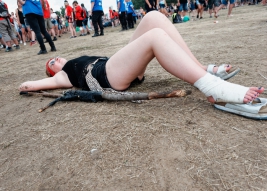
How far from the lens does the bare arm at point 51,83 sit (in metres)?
2.25

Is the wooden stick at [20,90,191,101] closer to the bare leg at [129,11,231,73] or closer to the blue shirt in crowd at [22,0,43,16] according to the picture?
the bare leg at [129,11,231,73]

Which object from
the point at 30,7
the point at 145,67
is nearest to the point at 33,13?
the point at 30,7

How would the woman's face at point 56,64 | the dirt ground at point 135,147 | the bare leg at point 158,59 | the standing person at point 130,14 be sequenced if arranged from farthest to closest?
the standing person at point 130,14 < the woman's face at point 56,64 < the bare leg at point 158,59 < the dirt ground at point 135,147

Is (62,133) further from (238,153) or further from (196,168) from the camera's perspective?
(238,153)

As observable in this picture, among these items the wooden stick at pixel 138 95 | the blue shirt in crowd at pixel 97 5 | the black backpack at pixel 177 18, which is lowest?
the wooden stick at pixel 138 95

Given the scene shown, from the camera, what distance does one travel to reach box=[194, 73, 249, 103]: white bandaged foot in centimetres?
132

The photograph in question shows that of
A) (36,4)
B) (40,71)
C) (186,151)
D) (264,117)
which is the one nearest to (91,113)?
(186,151)

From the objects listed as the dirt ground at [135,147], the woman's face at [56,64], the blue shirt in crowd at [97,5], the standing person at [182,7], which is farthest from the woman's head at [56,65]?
the standing person at [182,7]

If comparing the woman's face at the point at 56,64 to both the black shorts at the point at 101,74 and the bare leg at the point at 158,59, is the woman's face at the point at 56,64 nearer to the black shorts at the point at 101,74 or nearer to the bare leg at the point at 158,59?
the black shorts at the point at 101,74

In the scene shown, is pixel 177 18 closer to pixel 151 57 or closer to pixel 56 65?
pixel 56 65

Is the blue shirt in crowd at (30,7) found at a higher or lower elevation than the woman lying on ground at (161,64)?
higher

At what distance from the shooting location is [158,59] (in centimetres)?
157

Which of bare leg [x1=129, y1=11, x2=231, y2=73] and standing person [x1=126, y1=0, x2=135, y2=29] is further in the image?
standing person [x1=126, y1=0, x2=135, y2=29]

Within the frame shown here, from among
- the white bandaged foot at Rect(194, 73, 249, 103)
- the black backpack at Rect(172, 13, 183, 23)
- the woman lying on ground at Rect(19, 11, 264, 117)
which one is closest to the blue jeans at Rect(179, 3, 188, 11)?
the black backpack at Rect(172, 13, 183, 23)
